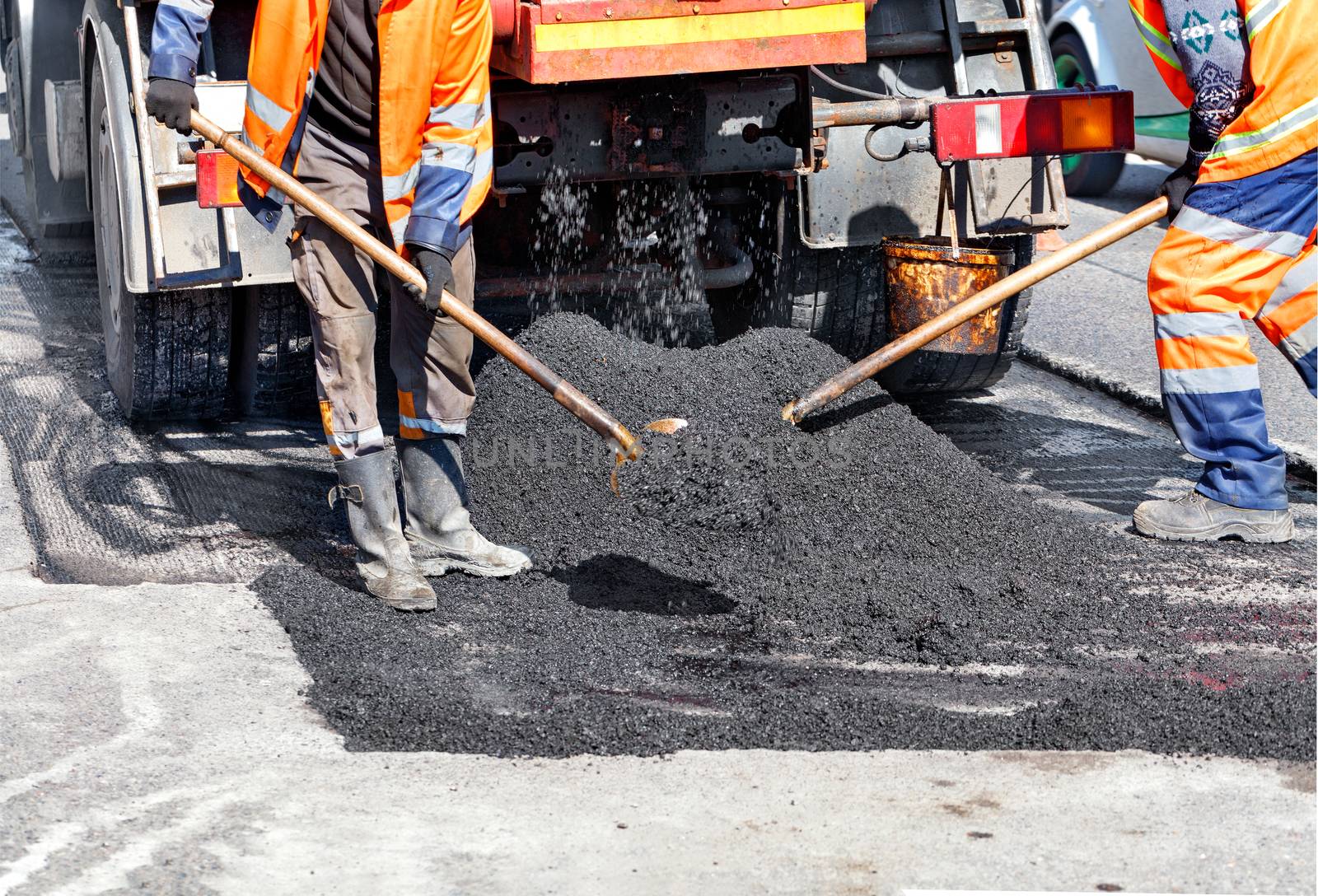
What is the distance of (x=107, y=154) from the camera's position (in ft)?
15.6

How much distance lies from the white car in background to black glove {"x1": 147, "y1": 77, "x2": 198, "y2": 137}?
589 centimetres

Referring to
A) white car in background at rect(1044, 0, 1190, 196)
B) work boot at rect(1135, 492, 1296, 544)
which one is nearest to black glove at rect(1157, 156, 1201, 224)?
work boot at rect(1135, 492, 1296, 544)

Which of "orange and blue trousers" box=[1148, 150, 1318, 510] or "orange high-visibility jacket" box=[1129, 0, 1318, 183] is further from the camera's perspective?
"orange and blue trousers" box=[1148, 150, 1318, 510]

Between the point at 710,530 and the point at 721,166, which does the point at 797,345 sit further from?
the point at 710,530

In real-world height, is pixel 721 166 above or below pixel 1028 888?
above

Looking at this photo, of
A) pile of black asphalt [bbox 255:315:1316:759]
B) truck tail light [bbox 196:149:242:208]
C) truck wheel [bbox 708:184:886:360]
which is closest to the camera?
pile of black asphalt [bbox 255:315:1316:759]

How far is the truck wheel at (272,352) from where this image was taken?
4723 millimetres

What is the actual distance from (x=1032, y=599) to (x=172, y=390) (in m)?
2.71

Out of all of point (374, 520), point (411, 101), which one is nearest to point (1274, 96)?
point (411, 101)

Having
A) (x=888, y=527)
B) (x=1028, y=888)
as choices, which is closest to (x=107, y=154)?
(x=888, y=527)

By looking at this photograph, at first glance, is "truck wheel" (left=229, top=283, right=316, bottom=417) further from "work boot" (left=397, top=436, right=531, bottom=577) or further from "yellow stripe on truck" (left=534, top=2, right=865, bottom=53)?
"yellow stripe on truck" (left=534, top=2, right=865, bottom=53)

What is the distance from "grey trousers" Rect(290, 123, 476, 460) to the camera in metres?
3.55

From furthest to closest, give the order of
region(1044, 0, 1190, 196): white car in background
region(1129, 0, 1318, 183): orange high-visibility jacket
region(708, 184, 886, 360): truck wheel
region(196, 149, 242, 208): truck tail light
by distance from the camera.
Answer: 1. region(1044, 0, 1190, 196): white car in background
2. region(708, 184, 886, 360): truck wheel
3. region(1129, 0, 1318, 183): orange high-visibility jacket
4. region(196, 149, 242, 208): truck tail light

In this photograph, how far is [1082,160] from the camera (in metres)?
9.08
